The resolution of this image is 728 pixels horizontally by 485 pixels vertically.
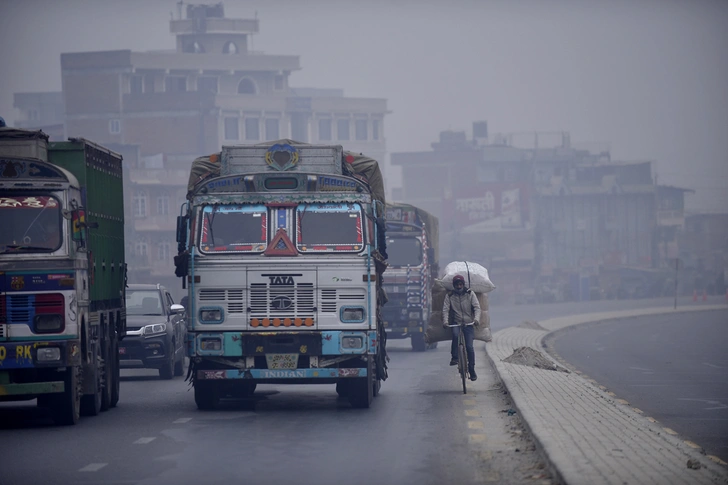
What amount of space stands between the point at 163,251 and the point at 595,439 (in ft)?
305

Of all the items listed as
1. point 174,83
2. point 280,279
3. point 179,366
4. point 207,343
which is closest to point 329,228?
point 280,279

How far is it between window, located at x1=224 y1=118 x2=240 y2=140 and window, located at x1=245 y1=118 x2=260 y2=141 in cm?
117

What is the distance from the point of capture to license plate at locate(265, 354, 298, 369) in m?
16.0

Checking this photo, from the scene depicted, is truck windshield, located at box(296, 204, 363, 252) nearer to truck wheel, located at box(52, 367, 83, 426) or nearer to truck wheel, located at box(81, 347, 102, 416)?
truck wheel, located at box(81, 347, 102, 416)

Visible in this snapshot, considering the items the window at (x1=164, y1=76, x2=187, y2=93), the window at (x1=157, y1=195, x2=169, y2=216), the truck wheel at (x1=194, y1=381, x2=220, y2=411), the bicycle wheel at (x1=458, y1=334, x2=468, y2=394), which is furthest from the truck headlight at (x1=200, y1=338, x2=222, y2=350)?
the window at (x1=164, y1=76, x2=187, y2=93)

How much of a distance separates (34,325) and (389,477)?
5699mm

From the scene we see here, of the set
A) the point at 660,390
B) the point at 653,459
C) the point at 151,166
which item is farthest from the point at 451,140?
the point at 653,459

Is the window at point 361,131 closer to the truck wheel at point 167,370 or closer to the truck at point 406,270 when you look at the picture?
the truck at point 406,270

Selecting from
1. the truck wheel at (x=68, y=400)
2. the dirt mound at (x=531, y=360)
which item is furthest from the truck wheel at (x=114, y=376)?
the dirt mound at (x=531, y=360)

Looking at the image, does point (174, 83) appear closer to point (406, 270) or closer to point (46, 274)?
point (406, 270)

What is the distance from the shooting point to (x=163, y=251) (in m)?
103

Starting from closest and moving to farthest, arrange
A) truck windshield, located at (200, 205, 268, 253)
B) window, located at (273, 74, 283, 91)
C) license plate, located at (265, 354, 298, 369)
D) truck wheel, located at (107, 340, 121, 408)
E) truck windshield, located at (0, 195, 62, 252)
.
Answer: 1. truck windshield, located at (0, 195, 62, 252)
2. license plate, located at (265, 354, 298, 369)
3. truck windshield, located at (200, 205, 268, 253)
4. truck wheel, located at (107, 340, 121, 408)
5. window, located at (273, 74, 283, 91)

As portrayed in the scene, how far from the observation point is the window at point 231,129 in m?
124

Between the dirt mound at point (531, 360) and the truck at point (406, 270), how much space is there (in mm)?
7140
